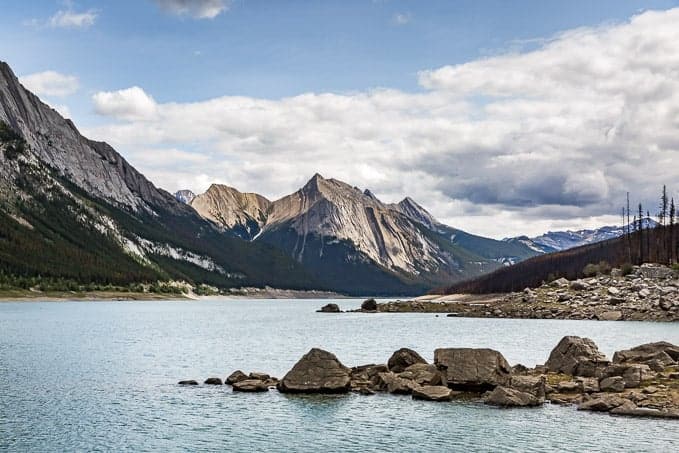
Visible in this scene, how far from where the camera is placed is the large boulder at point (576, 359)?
212 feet

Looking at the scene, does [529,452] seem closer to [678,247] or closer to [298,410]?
[298,410]

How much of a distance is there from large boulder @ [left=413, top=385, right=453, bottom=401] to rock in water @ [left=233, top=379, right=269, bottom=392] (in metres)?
13.8

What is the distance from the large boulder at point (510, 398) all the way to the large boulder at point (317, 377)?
42.8 ft

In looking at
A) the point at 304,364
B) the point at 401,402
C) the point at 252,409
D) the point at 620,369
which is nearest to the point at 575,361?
the point at 620,369

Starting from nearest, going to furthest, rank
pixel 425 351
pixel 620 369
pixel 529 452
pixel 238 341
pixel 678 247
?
pixel 529 452, pixel 620 369, pixel 425 351, pixel 238 341, pixel 678 247

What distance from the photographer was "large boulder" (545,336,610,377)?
64.5 metres

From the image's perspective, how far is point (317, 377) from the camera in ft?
201

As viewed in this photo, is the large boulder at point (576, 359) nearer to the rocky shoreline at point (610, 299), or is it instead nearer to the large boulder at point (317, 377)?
the large boulder at point (317, 377)

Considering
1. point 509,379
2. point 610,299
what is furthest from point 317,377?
point 610,299

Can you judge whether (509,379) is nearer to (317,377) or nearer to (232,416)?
(317,377)

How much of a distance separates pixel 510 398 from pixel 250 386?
22.9 m

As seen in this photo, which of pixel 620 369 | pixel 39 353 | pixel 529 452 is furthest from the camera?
pixel 39 353

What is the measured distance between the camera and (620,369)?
59.0 meters

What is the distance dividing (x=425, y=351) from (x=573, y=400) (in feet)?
139
